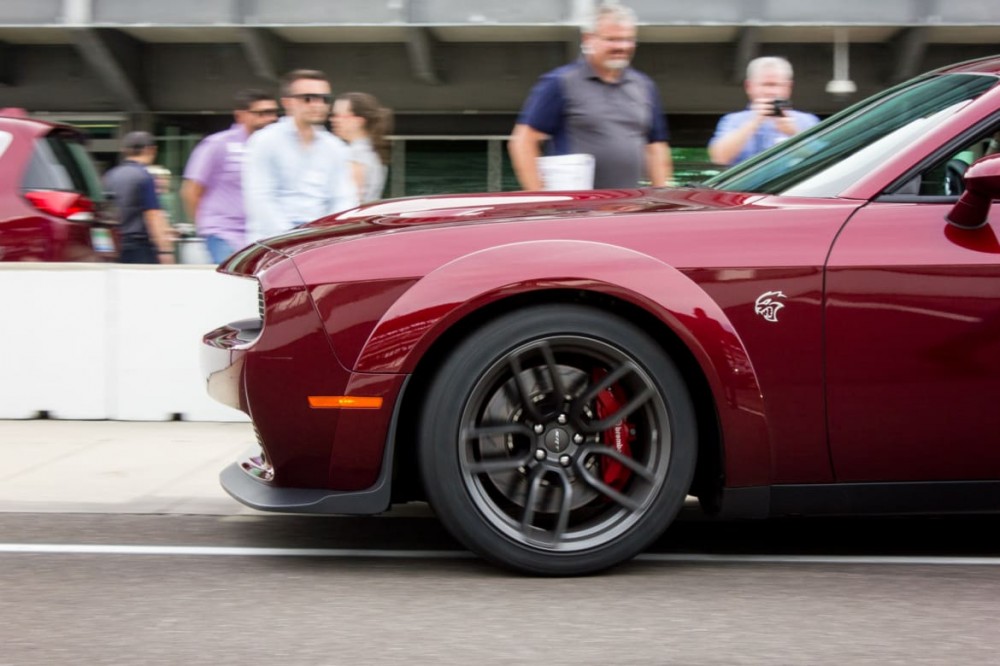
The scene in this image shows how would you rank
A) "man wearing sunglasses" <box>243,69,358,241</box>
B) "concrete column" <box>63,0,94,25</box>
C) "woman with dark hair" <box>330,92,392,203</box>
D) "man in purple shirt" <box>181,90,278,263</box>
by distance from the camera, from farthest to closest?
"concrete column" <box>63,0,94,25</box> → "man in purple shirt" <box>181,90,278,263</box> → "woman with dark hair" <box>330,92,392,203</box> → "man wearing sunglasses" <box>243,69,358,241</box>

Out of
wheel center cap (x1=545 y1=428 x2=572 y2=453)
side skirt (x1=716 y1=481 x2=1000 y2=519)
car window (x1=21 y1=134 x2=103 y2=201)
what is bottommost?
side skirt (x1=716 y1=481 x2=1000 y2=519)

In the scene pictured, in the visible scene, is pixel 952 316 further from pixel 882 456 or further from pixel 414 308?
pixel 414 308

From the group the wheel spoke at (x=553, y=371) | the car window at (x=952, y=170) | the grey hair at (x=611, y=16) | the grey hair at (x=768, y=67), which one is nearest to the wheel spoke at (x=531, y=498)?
the wheel spoke at (x=553, y=371)

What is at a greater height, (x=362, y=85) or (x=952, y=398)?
(x=362, y=85)

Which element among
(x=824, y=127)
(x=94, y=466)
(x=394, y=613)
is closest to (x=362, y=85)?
(x=94, y=466)

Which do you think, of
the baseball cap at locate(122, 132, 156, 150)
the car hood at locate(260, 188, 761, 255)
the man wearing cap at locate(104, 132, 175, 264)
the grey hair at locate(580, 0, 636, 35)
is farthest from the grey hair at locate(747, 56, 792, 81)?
the baseball cap at locate(122, 132, 156, 150)

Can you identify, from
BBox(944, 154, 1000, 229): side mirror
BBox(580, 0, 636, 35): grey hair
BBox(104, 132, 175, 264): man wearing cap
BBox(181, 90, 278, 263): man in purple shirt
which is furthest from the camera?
BBox(104, 132, 175, 264): man wearing cap

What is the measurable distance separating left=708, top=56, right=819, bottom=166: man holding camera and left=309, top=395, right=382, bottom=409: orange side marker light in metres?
3.67

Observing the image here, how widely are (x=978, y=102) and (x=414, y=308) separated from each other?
175cm

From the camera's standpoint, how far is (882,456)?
3861mm

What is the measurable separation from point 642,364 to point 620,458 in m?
0.28

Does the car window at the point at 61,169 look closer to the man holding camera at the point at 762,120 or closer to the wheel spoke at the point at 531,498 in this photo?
the man holding camera at the point at 762,120

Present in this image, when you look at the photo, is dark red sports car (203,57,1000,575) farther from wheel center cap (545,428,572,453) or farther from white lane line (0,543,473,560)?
white lane line (0,543,473,560)

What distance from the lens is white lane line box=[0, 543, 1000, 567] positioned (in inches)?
166
